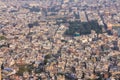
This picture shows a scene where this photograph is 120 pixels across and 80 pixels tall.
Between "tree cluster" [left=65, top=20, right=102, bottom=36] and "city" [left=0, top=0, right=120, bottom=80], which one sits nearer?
"city" [left=0, top=0, right=120, bottom=80]

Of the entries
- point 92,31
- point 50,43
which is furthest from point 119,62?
point 92,31

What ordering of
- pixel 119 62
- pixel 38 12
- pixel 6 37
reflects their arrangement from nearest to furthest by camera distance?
pixel 119 62 < pixel 6 37 < pixel 38 12

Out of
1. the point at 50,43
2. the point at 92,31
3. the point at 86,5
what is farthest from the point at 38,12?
the point at 50,43

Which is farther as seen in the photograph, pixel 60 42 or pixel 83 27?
pixel 83 27

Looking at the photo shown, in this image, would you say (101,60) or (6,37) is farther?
(6,37)

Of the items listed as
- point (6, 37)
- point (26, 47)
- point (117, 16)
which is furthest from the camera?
point (117, 16)

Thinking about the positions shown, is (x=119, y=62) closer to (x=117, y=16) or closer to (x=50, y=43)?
(x=50, y=43)

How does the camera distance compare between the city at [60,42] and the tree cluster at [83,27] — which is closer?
the city at [60,42]
